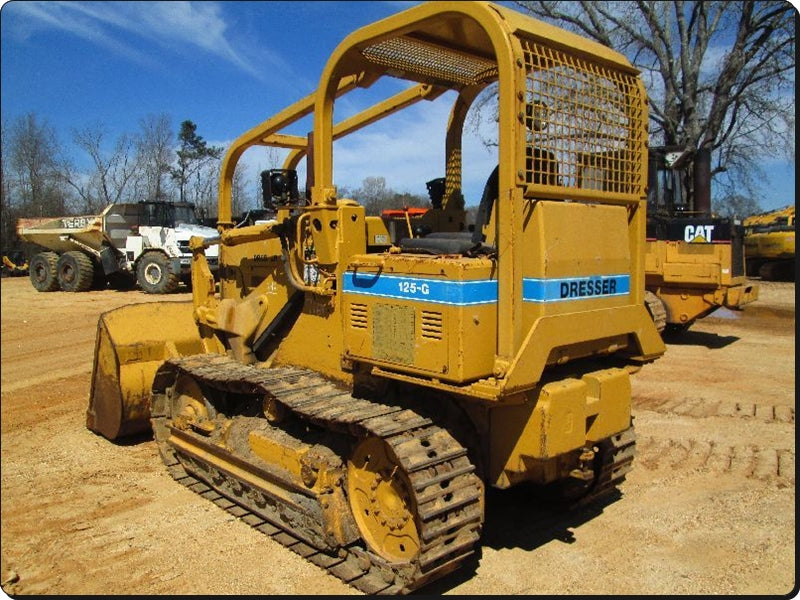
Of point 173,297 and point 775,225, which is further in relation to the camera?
point 775,225

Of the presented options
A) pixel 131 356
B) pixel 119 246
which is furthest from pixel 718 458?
pixel 119 246

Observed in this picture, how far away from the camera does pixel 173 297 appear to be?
56.4 ft

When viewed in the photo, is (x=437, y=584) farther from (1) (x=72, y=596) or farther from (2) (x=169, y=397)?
(2) (x=169, y=397)

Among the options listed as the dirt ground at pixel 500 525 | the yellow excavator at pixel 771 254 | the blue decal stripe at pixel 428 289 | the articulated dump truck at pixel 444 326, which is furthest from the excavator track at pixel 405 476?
the yellow excavator at pixel 771 254

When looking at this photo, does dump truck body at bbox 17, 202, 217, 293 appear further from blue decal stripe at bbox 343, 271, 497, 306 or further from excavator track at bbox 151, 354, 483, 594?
blue decal stripe at bbox 343, 271, 497, 306

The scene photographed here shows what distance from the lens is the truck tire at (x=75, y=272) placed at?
1967 cm

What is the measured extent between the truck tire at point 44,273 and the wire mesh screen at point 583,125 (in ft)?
62.9

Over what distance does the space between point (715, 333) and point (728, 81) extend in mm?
12698

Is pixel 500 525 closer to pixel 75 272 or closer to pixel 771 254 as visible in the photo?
pixel 75 272

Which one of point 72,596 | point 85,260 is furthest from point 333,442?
point 85,260

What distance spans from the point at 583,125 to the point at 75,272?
18.6 m

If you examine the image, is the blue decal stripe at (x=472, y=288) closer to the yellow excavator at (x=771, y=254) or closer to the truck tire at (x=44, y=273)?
the truck tire at (x=44, y=273)

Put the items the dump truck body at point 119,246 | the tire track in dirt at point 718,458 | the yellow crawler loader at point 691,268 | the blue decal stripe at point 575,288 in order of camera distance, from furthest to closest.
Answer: the dump truck body at point 119,246 < the yellow crawler loader at point 691,268 < the tire track in dirt at point 718,458 < the blue decal stripe at point 575,288

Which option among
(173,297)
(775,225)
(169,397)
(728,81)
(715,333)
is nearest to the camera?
(169,397)
